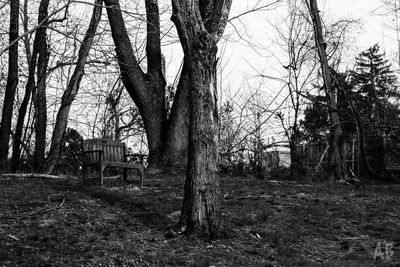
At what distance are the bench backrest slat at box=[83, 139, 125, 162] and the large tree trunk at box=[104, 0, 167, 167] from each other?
2414 mm

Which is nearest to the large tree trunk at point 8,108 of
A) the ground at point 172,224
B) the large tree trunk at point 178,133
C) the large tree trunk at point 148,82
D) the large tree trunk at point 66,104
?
the large tree trunk at point 66,104

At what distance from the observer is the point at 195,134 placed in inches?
255

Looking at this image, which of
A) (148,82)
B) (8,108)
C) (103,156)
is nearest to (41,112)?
(8,108)

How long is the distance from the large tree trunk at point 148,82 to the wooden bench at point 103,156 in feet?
8.17

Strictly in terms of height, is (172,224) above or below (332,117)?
below

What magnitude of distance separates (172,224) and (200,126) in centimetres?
152

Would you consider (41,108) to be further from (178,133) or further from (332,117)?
(332,117)

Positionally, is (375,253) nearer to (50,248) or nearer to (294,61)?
(50,248)

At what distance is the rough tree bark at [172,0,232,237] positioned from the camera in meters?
6.34

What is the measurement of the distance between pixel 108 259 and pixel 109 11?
9006 mm

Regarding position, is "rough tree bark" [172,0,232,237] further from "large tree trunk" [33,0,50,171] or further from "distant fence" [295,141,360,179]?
"distant fence" [295,141,360,179]

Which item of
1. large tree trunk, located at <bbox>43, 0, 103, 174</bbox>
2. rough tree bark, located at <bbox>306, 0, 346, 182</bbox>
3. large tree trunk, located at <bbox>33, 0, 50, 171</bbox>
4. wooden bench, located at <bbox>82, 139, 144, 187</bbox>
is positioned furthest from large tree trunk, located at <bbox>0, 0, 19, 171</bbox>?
rough tree bark, located at <bbox>306, 0, 346, 182</bbox>

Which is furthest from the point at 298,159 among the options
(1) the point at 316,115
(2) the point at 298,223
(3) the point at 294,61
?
(2) the point at 298,223

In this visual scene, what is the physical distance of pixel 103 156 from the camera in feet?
31.3
